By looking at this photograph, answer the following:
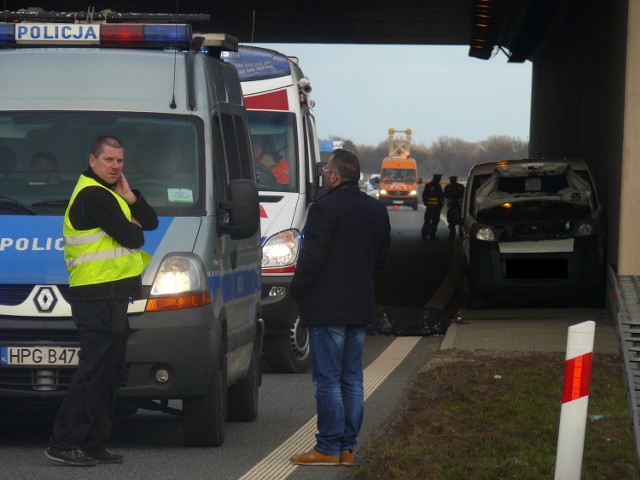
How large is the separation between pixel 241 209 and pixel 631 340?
235 centimetres

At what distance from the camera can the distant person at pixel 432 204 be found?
126 ft

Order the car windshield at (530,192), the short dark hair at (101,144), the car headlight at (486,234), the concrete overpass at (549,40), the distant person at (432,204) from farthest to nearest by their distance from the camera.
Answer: the distant person at (432,204), the car windshield at (530,192), the car headlight at (486,234), the concrete overpass at (549,40), the short dark hair at (101,144)

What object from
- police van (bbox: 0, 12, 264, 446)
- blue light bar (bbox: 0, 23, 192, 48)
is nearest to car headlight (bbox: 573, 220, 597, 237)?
police van (bbox: 0, 12, 264, 446)

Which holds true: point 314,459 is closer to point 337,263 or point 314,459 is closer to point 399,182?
point 337,263

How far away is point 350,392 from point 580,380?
1.75 m

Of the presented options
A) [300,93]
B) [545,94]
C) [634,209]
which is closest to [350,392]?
[300,93]

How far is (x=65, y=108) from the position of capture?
8891 millimetres

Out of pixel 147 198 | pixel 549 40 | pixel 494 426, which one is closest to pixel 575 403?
pixel 494 426

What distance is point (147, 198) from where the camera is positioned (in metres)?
8.66

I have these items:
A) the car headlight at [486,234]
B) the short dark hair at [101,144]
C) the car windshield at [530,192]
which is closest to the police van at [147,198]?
the short dark hair at [101,144]

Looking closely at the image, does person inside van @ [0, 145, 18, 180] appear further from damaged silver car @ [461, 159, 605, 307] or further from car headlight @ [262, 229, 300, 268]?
damaged silver car @ [461, 159, 605, 307]

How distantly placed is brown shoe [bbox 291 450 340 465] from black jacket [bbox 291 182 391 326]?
71 cm

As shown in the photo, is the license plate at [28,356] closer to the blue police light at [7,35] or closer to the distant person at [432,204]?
the blue police light at [7,35]

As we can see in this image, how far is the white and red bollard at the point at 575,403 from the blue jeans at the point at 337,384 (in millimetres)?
1522
